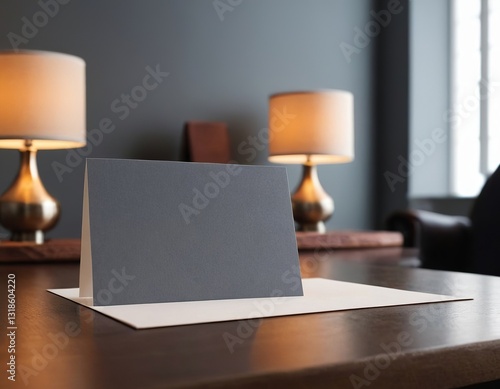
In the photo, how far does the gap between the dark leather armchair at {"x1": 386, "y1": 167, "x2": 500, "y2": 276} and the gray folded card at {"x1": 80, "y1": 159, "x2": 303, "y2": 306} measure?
1256mm

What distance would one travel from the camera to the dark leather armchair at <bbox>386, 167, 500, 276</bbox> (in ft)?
6.44

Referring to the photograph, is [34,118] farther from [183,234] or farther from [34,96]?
[183,234]

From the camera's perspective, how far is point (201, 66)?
320 centimetres

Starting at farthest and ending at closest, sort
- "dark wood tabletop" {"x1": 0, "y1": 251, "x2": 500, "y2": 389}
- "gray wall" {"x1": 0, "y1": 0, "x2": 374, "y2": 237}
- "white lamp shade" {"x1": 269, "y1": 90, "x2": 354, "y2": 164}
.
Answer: "gray wall" {"x1": 0, "y1": 0, "x2": 374, "y2": 237} < "white lamp shade" {"x1": 269, "y1": 90, "x2": 354, "y2": 164} < "dark wood tabletop" {"x1": 0, "y1": 251, "x2": 500, "y2": 389}

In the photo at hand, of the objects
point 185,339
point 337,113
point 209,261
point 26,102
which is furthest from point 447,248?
point 185,339

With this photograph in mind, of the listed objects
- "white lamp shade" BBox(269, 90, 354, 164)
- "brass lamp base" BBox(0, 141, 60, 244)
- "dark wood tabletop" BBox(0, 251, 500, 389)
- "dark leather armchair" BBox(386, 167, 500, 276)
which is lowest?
"dark leather armchair" BBox(386, 167, 500, 276)

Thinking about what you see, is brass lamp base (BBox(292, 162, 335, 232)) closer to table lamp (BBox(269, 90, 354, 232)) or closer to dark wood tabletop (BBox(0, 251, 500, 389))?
table lamp (BBox(269, 90, 354, 232))

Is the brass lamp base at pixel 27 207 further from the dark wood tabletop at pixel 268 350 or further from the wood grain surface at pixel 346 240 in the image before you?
the dark wood tabletop at pixel 268 350

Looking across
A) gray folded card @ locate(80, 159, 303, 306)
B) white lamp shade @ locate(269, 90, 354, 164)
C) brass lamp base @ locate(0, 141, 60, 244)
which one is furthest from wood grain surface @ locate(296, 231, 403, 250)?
gray folded card @ locate(80, 159, 303, 306)

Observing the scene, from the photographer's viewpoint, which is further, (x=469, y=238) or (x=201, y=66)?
(x=201, y=66)

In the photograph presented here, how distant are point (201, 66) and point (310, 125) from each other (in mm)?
750

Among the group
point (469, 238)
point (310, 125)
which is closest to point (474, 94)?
point (310, 125)

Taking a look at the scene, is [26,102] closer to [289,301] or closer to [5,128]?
[5,128]

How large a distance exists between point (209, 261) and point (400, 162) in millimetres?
3156
